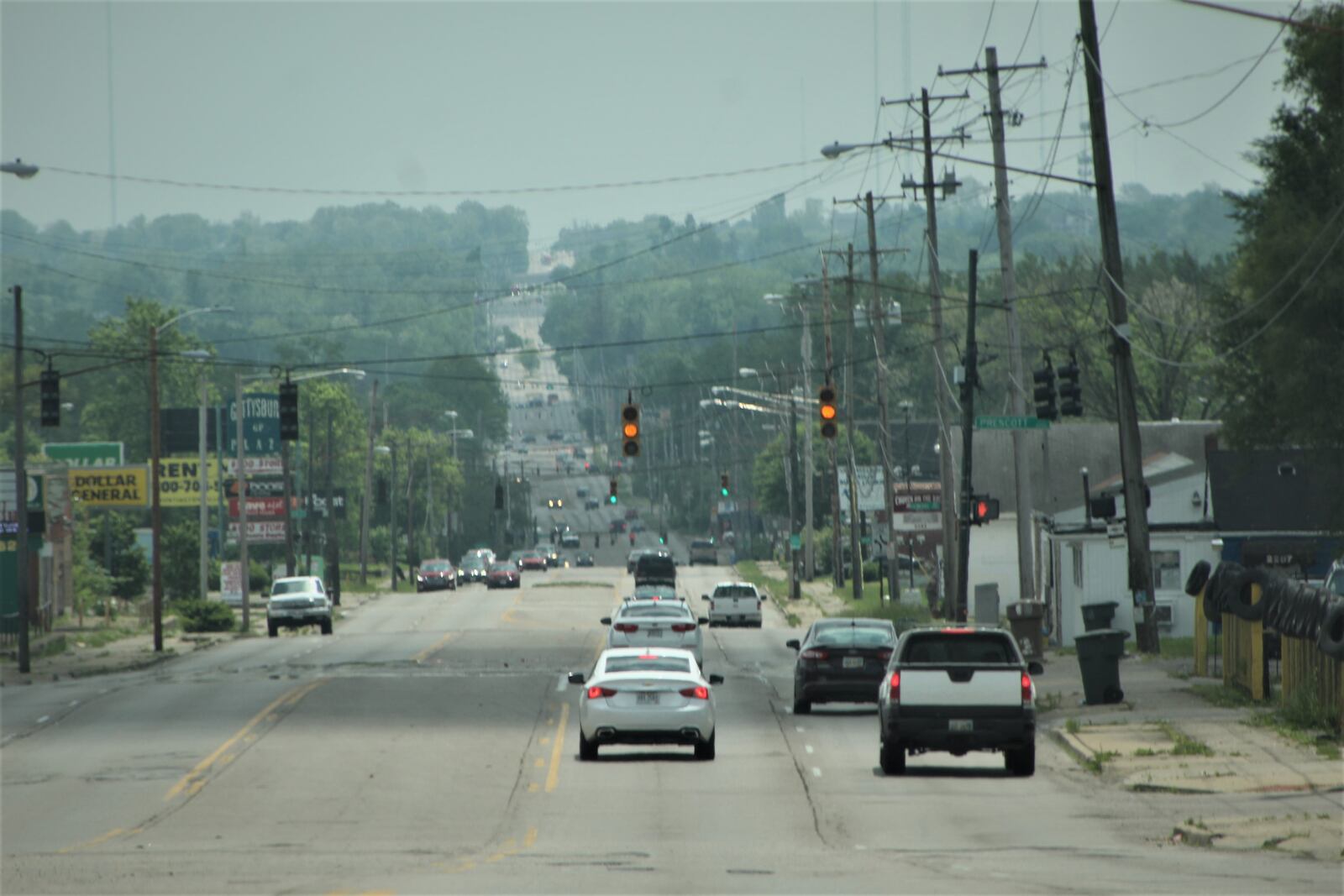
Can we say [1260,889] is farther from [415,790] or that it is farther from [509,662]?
[509,662]

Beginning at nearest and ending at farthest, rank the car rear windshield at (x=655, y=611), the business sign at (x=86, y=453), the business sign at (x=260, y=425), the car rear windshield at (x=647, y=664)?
the car rear windshield at (x=647, y=664) < the car rear windshield at (x=655, y=611) < the business sign at (x=260, y=425) < the business sign at (x=86, y=453)

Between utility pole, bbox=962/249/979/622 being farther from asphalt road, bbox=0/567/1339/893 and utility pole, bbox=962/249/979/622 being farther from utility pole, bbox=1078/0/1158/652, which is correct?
utility pole, bbox=1078/0/1158/652

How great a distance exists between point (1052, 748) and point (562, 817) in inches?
371

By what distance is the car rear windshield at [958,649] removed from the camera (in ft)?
77.5

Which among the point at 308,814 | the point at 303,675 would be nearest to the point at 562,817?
the point at 308,814

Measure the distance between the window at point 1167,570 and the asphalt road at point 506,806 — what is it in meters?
14.5

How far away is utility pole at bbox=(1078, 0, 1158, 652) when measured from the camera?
36.2 m

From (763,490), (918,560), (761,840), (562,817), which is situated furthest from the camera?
(763,490)

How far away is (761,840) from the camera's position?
1844 centimetres

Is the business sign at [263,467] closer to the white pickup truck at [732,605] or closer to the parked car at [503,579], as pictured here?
the parked car at [503,579]

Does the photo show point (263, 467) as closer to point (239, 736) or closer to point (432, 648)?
point (432, 648)

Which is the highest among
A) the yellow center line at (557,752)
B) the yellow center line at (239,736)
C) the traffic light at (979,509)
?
the traffic light at (979,509)

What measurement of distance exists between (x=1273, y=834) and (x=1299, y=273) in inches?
1076

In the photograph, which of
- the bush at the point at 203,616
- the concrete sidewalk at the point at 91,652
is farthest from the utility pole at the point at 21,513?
the bush at the point at 203,616
